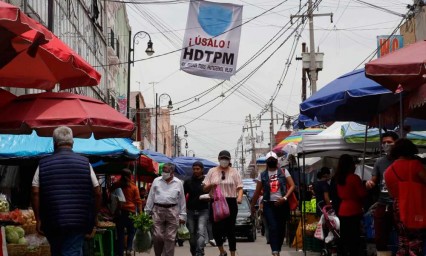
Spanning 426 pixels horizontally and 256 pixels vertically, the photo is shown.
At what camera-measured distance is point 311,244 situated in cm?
1527

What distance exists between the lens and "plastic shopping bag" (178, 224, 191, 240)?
45.3 ft

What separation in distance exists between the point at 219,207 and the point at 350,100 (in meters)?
2.95

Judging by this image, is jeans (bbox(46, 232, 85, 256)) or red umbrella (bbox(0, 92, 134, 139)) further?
red umbrella (bbox(0, 92, 134, 139))

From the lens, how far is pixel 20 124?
9.09m

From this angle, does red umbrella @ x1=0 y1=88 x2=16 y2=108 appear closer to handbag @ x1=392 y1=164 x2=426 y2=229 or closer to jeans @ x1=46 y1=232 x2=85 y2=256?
jeans @ x1=46 y1=232 x2=85 y2=256

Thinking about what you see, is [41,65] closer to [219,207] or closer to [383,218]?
[219,207]

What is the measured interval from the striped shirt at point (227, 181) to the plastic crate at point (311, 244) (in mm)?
2759

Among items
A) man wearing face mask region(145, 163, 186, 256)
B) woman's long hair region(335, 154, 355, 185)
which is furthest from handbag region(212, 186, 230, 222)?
woman's long hair region(335, 154, 355, 185)

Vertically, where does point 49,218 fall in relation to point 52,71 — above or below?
below

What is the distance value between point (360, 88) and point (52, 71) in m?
4.04

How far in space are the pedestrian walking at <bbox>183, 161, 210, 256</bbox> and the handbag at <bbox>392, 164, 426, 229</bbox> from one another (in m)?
5.25

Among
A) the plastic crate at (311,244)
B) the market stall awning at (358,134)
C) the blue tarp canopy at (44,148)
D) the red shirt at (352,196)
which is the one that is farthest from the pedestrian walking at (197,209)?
the red shirt at (352,196)

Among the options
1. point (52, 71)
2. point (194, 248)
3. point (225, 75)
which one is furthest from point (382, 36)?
point (52, 71)

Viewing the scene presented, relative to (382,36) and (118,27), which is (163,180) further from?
(118,27)
